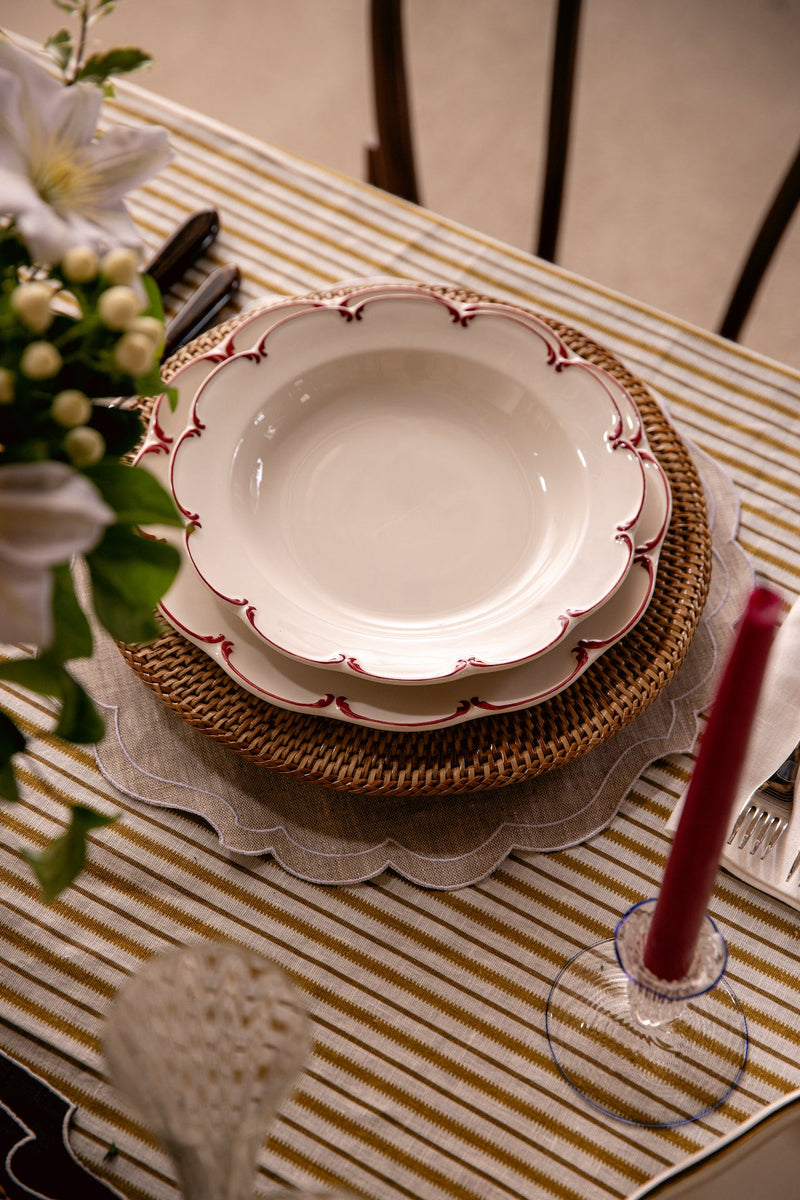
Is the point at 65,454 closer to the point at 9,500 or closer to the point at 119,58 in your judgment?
the point at 9,500

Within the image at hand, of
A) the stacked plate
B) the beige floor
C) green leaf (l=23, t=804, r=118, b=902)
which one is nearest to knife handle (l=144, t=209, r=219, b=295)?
the stacked plate

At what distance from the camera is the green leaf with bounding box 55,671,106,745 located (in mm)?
426

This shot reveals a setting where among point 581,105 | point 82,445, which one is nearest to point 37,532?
point 82,445

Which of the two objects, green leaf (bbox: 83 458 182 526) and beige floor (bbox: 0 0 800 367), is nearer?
green leaf (bbox: 83 458 182 526)

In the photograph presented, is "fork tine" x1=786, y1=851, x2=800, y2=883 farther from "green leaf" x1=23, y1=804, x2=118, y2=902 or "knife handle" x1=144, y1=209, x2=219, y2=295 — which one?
"knife handle" x1=144, y1=209, x2=219, y2=295

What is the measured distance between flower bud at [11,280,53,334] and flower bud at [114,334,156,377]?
0.03 m

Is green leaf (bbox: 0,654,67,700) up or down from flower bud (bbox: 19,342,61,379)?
down

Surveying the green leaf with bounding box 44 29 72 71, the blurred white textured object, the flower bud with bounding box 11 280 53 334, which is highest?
the green leaf with bounding box 44 29 72 71

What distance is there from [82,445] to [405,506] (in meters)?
0.36

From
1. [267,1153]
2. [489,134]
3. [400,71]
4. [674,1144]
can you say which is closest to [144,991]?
[267,1153]

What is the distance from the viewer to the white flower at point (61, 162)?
39cm

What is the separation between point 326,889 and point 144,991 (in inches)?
9.0

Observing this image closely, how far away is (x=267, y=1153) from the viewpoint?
57cm

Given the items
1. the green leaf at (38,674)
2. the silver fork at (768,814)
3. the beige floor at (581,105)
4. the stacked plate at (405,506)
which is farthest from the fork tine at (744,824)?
the beige floor at (581,105)
